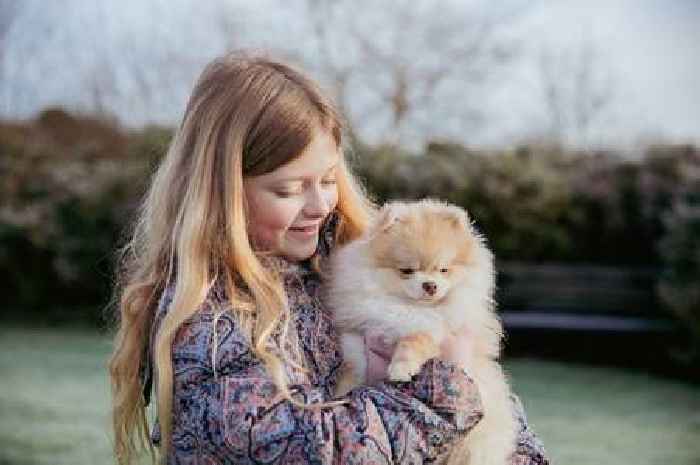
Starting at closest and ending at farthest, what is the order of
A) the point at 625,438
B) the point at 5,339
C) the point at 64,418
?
the point at 625,438 < the point at 64,418 < the point at 5,339

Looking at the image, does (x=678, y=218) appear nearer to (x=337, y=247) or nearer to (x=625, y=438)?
(x=625, y=438)

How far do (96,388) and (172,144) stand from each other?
538 centimetres

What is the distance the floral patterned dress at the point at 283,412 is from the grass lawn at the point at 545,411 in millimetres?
3649

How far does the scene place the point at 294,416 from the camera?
63.9 inches

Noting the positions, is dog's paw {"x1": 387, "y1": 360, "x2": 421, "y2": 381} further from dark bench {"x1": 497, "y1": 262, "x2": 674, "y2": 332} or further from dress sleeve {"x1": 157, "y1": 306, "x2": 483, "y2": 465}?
dark bench {"x1": 497, "y1": 262, "x2": 674, "y2": 332}

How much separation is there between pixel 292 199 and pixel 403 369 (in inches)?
16.0

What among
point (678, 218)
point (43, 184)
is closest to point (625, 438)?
point (678, 218)

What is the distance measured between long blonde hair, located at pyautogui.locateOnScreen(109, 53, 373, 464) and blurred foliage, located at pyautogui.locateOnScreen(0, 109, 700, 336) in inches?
168

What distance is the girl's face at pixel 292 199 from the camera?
6.14 feet

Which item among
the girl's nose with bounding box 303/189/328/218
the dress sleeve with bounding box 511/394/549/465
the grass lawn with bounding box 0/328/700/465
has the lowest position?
the grass lawn with bounding box 0/328/700/465

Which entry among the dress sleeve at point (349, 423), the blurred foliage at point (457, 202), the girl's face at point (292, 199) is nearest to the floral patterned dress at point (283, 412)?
the dress sleeve at point (349, 423)

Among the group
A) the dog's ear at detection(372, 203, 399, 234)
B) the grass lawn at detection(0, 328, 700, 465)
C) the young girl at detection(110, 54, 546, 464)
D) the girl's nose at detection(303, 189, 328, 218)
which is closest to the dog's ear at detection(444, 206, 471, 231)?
the dog's ear at detection(372, 203, 399, 234)

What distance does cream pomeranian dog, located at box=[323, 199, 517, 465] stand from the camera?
82.4 inches

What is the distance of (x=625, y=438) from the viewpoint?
566cm
